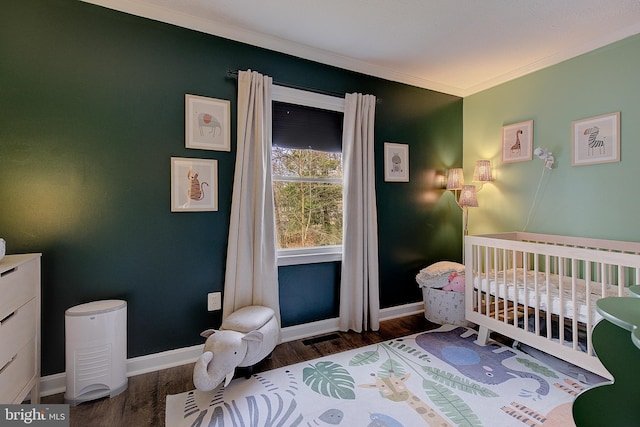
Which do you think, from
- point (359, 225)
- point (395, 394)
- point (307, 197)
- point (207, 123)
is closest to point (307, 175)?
point (307, 197)

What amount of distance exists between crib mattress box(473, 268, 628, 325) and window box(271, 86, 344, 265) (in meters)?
1.24

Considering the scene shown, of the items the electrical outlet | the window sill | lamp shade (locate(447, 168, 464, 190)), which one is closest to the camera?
the electrical outlet

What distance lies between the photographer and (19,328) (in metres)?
1.37

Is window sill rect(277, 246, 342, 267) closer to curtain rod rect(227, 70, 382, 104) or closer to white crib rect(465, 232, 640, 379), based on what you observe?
white crib rect(465, 232, 640, 379)

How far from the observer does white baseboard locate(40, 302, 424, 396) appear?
168cm

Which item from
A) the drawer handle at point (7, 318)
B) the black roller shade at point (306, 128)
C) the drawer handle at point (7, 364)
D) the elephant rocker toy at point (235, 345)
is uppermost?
the black roller shade at point (306, 128)

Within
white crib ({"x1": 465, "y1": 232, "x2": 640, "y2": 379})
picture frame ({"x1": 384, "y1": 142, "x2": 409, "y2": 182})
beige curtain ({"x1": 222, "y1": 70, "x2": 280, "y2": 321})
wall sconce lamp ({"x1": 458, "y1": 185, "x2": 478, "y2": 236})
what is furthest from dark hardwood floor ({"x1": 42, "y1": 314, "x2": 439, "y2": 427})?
picture frame ({"x1": 384, "y1": 142, "x2": 409, "y2": 182})

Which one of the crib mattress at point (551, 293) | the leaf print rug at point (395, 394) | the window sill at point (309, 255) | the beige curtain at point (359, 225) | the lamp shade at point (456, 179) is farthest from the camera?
the lamp shade at point (456, 179)

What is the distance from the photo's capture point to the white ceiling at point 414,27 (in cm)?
181

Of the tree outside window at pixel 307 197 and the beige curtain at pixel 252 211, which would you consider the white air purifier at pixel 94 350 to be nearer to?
the beige curtain at pixel 252 211

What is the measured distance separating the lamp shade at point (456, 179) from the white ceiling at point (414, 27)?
0.98 meters

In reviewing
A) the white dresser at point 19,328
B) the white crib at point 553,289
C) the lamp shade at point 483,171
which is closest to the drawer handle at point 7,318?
the white dresser at point 19,328

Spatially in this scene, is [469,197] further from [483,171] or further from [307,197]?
[307,197]

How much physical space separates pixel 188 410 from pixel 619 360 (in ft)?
5.96
